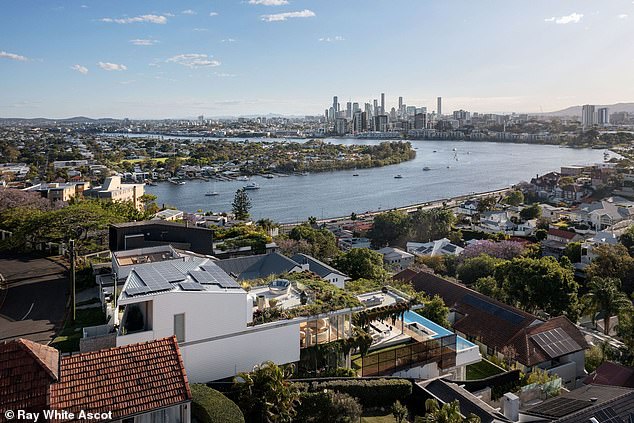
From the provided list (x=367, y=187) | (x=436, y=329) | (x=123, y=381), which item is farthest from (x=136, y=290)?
(x=367, y=187)

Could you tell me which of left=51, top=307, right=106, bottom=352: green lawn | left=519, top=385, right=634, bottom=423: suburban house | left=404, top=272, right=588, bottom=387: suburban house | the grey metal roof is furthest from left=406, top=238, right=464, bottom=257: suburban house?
left=51, top=307, right=106, bottom=352: green lawn

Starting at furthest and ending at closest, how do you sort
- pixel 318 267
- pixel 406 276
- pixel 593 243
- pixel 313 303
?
pixel 593 243, pixel 406 276, pixel 318 267, pixel 313 303

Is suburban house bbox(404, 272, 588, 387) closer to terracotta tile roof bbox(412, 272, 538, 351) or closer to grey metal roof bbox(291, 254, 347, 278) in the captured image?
terracotta tile roof bbox(412, 272, 538, 351)

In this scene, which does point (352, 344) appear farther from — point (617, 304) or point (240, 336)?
point (617, 304)

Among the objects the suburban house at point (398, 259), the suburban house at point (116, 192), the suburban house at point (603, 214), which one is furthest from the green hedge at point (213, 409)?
the suburban house at point (603, 214)

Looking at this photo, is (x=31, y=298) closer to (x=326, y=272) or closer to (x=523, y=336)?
(x=326, y=272)

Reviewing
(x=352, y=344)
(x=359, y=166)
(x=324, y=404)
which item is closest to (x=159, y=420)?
(x=324, y=404)
